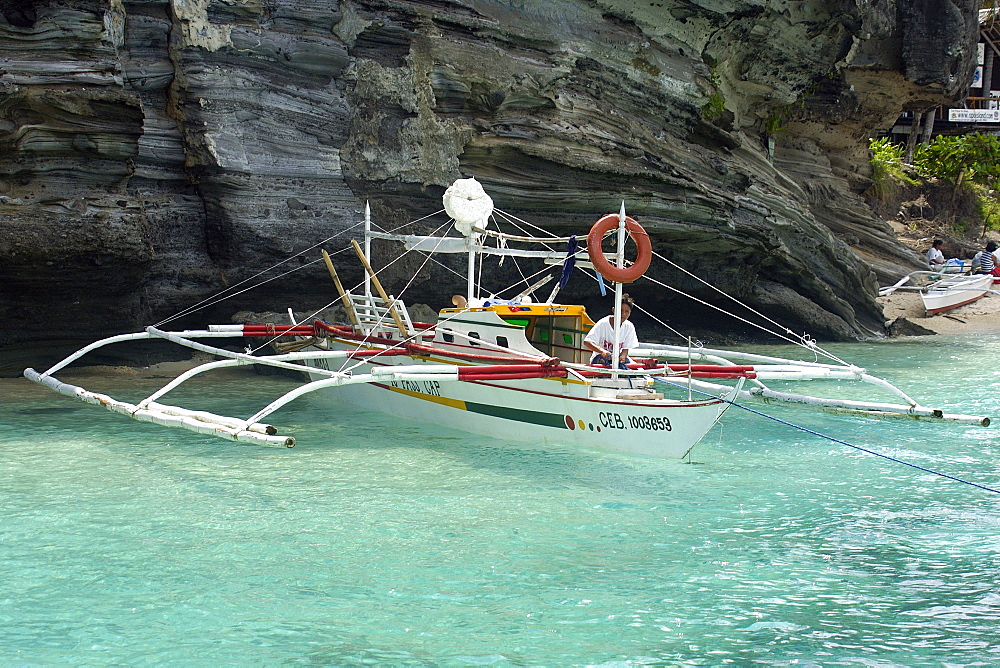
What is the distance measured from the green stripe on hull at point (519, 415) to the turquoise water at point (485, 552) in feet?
1.18

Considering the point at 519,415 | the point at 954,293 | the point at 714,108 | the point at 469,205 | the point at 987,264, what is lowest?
the point at 519,415

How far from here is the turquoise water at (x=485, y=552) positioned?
6285mm

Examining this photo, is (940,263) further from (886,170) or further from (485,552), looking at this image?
(485,552)

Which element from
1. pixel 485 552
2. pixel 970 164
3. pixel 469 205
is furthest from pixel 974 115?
pixel 485 552

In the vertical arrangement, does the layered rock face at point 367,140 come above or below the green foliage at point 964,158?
below

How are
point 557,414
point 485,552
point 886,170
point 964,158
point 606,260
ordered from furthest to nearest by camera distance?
point 964,158 → point 886,170 → point 557,414 → point 606,260 → point 485,552

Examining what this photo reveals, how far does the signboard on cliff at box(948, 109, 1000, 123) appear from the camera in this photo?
153 feet

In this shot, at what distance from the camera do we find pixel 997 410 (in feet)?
48.4

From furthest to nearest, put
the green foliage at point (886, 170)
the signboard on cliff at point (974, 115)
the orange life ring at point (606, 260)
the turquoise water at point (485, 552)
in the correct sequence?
1. the signboard on cliff at point (974, 115)
2. the green foliage at point (886, 170)
3. the orange life ring at point (606, 260)
4. the turquoise water at point (485, 552)

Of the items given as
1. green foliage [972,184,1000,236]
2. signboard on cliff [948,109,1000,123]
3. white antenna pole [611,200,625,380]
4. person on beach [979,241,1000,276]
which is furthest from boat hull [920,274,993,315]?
A: white antenna pole [611,200,625,380]

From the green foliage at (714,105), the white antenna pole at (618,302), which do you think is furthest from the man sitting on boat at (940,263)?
the white antenna pole at (618,302)

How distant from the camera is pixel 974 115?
46.8 meters

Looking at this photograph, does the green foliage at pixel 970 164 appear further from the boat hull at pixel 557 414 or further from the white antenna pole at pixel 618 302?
the boat hull at pixel 557 414

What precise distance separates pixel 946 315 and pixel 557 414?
23040mm
